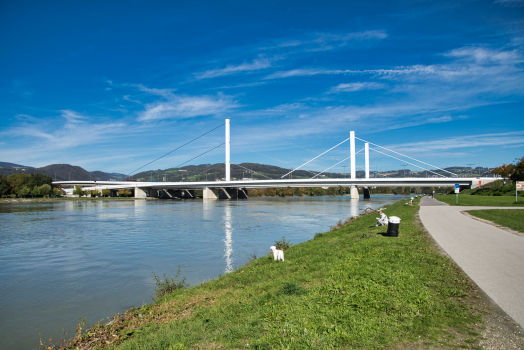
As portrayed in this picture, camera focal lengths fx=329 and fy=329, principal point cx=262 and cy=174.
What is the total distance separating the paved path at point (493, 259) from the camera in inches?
174

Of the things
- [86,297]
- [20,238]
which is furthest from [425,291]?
[20,238]

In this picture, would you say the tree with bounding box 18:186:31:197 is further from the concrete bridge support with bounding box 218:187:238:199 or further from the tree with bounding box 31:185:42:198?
the concrete bridge support with bounding box 218:187:238:199

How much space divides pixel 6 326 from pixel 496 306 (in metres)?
8.22

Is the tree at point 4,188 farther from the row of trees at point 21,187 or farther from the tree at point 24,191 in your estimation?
the tree at point 24,191

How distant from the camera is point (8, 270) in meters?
10.7

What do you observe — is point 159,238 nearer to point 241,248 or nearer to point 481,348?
point 241,248

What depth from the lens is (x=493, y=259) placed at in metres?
6.55

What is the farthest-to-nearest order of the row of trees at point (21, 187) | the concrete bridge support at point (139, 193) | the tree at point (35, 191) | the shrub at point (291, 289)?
the concrete bridge support at point (139, 193) → the tree at point (35, 191) → the row of trees at point (21, 187) → the shrub at point (291, 289)

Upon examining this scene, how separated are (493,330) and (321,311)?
1.91 m

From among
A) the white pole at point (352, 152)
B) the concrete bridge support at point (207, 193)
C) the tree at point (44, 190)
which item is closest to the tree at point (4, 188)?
the tree at point (44, 190)

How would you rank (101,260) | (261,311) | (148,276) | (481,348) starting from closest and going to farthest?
(481,348)
(261,311)
(148,276)
(101,260)

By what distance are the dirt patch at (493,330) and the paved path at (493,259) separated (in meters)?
0.11

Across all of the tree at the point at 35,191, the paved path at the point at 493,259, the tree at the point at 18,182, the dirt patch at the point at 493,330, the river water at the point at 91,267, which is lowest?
the river water at the point at 91,267

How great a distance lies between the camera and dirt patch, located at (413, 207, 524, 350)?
10.7ft
